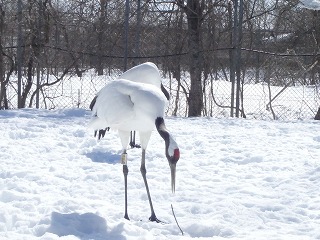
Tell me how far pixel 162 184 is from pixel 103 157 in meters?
1.29

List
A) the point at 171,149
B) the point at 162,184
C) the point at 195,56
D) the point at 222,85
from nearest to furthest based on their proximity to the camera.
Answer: the point at 171,149 → the point at 162,184 → the point at 195,56 → the point at 222,85

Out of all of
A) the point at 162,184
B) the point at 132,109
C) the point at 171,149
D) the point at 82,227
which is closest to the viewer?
the point at 171,149

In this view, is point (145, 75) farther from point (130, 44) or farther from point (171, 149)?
point (130, 44)

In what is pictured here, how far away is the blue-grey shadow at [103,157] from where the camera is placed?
6902mm

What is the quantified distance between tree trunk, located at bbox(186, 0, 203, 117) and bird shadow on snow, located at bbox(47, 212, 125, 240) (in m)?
6.53

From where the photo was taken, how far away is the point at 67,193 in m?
5.51

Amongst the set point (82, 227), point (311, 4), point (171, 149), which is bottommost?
point (82, 227)

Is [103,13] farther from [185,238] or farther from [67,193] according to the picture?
[185,238]

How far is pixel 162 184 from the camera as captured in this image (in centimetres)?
596

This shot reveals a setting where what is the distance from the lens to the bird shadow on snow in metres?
4.41

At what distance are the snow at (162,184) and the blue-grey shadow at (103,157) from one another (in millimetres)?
12

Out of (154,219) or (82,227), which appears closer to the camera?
(82,227)

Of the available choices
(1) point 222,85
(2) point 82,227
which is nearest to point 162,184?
(2) point 82,227

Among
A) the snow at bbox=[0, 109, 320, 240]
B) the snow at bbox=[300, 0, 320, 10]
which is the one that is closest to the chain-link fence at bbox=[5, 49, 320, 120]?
the snow at bbox=[300, 0, 320, 10]
